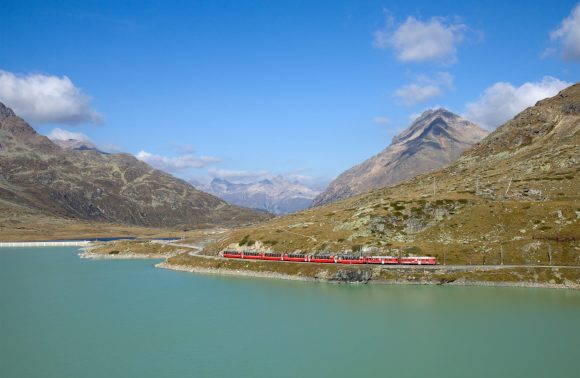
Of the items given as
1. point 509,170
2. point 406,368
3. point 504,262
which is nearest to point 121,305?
point 406,368

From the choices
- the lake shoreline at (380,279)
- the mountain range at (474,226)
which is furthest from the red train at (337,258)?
the lake shoreline at (380,279)

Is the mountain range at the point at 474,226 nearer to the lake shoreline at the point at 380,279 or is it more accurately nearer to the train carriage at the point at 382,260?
the train carriage at the point at 382,260

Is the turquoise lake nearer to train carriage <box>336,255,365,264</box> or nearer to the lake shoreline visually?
the lake shoreline

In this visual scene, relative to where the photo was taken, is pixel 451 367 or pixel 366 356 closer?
pixel 451 367

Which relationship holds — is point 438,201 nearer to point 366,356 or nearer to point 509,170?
point 509,170

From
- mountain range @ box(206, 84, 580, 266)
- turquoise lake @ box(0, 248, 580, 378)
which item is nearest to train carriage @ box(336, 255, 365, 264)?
mountain range @ box(206, 84, 580, 266)
